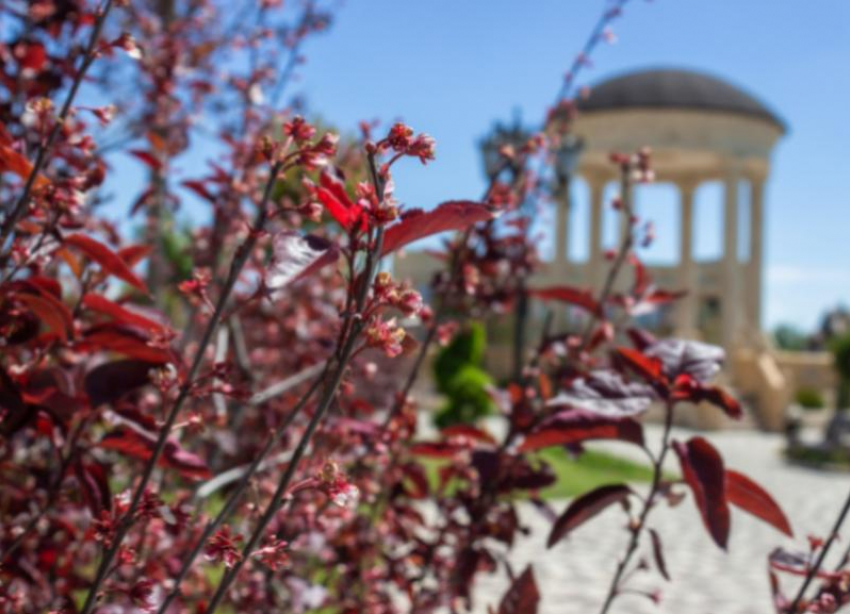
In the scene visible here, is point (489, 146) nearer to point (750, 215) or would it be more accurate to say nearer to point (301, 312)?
point (301, 312)

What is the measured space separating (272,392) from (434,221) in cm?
63

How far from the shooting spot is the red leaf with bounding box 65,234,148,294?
1115mm

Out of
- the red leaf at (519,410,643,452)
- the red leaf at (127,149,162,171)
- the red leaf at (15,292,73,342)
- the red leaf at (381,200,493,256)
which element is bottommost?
the red leaf at (519,410,643,452)

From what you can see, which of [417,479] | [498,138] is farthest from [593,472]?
[417,479]

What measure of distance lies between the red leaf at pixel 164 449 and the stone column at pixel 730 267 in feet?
75.5

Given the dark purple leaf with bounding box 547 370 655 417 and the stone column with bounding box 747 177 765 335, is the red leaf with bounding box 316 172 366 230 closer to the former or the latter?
the dark purple leaf with bounding box 547 370 655 417

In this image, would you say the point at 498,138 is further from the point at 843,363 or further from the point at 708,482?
the point at 843,363

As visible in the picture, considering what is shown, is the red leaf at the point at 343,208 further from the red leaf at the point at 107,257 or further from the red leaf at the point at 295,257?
the red leaf at the point at 107,257

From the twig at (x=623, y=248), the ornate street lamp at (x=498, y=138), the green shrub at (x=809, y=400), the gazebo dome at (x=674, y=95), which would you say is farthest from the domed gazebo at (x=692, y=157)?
the twig at (x=623, y=248)

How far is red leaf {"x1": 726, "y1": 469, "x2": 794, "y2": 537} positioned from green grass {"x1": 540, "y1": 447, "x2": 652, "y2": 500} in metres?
7.77

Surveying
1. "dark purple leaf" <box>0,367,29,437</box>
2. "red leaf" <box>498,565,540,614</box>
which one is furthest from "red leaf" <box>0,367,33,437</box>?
"red leaf" <box>498,565,540,614</box>

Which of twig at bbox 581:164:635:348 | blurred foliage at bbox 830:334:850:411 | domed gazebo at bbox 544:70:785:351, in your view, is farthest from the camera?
domed gazebo at bbox 544:70:785:351

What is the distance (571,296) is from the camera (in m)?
1.69

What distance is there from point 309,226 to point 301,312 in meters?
1.18
